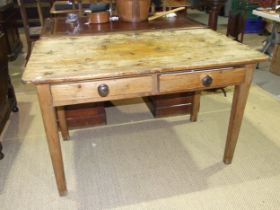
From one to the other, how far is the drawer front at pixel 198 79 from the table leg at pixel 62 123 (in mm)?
899

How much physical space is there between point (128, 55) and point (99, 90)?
254 millimetres

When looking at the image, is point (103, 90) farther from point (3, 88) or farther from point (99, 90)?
point (3, 88)

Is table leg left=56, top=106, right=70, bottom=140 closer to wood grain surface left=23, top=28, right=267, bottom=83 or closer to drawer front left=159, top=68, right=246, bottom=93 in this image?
wood grain surface left=23, top=28, right=267, bottom=83

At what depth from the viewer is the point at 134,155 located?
1.86m

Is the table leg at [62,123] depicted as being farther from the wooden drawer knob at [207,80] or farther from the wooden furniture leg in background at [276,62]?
the wooden furniture leg in background at [276,62]

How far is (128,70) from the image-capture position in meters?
1.19

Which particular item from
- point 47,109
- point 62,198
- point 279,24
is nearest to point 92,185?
point 62,198

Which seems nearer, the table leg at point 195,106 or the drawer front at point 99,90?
the drawer front at point 99,90

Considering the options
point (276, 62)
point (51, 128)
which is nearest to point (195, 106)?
point (51, 128)

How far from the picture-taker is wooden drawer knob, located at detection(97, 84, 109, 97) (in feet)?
4.01

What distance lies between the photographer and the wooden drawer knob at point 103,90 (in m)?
1.22

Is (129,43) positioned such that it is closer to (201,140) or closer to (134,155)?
(134,155)

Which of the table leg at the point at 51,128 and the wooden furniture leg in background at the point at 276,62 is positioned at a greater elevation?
the table leg at the point at 51,128

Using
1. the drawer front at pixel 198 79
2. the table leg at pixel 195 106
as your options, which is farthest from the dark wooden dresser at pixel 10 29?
the drawer front at pixel 198 79
